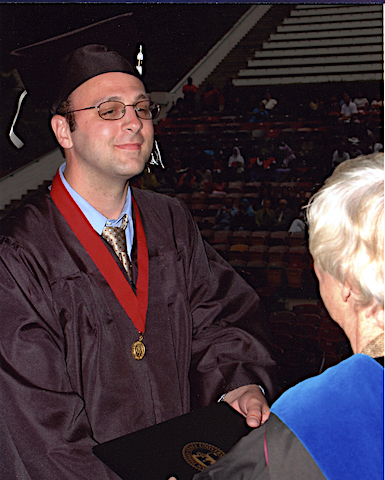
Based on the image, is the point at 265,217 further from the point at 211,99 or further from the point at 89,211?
the point at 89,211

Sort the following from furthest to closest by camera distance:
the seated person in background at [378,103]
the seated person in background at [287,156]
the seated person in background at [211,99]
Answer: the seated person in background at [211,99], the seated person in background at [287,156], the seated person in background at [378,103]

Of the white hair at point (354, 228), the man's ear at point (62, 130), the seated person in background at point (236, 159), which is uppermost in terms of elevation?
the man's ear at point (62, 130)

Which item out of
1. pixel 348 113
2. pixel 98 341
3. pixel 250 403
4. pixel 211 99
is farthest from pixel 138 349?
pixel 348 113

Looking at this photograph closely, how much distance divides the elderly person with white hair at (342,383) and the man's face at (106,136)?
983mm

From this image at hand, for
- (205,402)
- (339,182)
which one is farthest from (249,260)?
(339,182)

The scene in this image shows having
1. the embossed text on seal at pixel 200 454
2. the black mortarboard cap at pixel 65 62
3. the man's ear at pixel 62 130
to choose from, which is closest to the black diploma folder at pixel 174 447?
the embossed text on seal at pixel 200 454

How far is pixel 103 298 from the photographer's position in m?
1.88

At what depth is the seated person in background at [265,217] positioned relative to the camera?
227 inches

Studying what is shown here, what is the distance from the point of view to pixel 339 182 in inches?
43.1

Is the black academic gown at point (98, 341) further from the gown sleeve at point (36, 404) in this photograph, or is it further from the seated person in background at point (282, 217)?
the seated person in background at point (282, 217)

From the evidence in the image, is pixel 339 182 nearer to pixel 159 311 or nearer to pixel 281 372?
pixel 159 311

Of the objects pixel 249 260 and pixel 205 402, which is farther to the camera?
pixel 249 260

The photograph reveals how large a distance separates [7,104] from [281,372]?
2819mm

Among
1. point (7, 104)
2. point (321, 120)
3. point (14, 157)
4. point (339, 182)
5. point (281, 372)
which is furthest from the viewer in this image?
point (321, 120)
